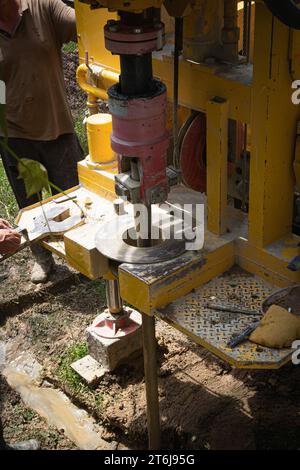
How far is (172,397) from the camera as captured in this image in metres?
3.64

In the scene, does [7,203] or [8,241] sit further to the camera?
[7,203]

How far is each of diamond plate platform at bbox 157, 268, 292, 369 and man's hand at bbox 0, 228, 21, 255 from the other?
0.84 m

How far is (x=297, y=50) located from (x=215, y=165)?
566 mm

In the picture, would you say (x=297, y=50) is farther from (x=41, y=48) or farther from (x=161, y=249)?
(x=41, y=48)

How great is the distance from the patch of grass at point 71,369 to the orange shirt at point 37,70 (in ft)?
4.09

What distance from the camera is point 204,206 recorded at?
328 centimetres

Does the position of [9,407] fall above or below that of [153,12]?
below

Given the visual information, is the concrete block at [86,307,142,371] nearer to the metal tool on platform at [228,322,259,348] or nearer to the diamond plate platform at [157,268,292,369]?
the diamond plate platform at [157,268,292,369]

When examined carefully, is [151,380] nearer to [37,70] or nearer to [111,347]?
[111,347]

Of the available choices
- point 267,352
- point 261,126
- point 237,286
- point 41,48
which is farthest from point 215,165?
point 41,48

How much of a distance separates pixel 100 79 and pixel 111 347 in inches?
53.6

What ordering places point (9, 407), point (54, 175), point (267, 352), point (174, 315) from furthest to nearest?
point (54, 175)
point (9, 407)
point (174, 315)
point (267, 352)

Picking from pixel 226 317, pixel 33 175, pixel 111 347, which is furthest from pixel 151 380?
pixel 33 175

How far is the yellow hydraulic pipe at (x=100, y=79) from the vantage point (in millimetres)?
3400
